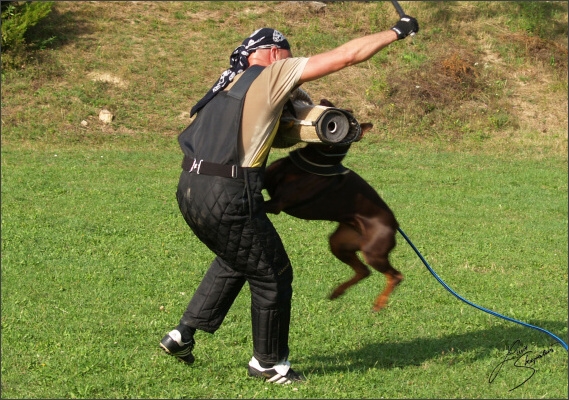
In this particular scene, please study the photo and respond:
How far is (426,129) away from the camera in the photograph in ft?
53.5

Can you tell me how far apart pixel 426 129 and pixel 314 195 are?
11.6m

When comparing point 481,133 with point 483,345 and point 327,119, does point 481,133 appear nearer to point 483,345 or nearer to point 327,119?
point 483,345

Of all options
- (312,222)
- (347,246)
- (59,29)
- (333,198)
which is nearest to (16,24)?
(59,29)

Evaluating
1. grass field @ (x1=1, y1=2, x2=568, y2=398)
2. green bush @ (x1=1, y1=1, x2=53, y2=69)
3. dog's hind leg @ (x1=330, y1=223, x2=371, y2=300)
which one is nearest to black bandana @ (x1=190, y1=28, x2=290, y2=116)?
dog's hind leg @ (x1=330, y1=223, x2=371, y2=300)

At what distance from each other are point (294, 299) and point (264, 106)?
109 inches

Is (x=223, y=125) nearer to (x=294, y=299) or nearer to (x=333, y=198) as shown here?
(x=333, y=198)

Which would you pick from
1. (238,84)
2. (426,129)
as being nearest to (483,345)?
(238,84)

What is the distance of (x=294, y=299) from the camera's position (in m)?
7.03

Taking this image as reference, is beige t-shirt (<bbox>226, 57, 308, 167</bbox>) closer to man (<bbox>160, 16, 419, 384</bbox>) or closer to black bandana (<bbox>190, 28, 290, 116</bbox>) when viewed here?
man (<bbox>160, 16, 419, 384</bbox>)

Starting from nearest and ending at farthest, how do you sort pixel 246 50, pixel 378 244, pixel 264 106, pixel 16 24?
pixel 264 106, pixel 246 50, pixel 378 244, pixel 16 24

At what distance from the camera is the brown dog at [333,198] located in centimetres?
504

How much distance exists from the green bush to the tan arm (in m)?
14.1

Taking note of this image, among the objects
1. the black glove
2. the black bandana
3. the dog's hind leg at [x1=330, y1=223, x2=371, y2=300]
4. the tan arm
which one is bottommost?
the dog's hind leg at [x1=330, y1=223, x2=371, y2=300]

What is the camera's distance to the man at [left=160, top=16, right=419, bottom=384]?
15.0 feet
